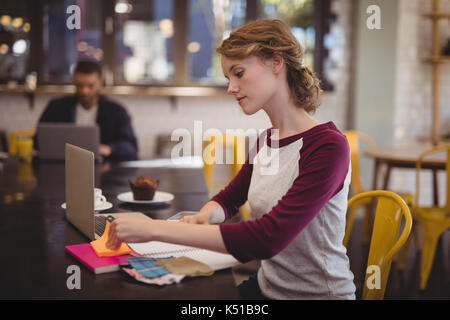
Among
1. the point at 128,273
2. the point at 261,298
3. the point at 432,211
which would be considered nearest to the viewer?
the point at 128,273

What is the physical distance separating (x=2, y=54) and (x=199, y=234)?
169 inches

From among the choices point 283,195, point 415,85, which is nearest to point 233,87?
point 283,195

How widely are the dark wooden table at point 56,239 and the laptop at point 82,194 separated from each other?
0.03 m

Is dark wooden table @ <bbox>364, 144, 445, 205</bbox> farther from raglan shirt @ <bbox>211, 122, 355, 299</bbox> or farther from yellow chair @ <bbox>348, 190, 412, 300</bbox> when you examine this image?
raglan shirt @ <bbox>211, 122, 355, 299</bbox>

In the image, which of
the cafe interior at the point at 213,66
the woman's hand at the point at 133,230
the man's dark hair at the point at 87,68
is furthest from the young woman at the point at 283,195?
the cafe interior at the point at 213,66

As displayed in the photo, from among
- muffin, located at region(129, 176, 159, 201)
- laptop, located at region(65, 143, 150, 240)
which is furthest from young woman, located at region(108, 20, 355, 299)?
muffin, located at region(129, 176, 159, 201)

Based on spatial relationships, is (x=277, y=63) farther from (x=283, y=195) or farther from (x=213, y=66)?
(x=213, y=66)

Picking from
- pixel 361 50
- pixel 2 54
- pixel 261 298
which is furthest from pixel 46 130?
pixel 361 50

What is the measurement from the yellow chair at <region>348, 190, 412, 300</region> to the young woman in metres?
0.07

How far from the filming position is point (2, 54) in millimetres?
4684

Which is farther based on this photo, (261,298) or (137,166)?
(137,166)

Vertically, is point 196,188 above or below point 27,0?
below

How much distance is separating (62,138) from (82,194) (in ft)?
4.65

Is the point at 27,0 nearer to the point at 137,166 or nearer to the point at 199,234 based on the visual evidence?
the point at 137,166
